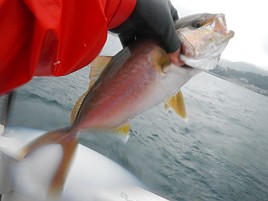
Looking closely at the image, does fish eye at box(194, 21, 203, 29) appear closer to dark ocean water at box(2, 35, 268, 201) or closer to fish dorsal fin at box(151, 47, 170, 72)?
fish dorsal fin at box(151, 47, 170, 72)

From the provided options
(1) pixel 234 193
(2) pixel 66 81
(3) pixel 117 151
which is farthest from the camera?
(2) pixel 66 81

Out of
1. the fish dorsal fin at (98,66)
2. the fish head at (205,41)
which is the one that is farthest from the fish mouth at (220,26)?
the fish dorsal fin at (98,66)

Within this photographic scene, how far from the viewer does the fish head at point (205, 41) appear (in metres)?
1.30

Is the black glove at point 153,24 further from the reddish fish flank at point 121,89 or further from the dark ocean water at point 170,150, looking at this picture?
the dark ocean water at point 170,150

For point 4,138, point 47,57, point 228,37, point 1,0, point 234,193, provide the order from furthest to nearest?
point 234,193 → point 4,138 → point 228,37 → point 47,57 → point 1,0

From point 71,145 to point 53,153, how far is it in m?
0.85

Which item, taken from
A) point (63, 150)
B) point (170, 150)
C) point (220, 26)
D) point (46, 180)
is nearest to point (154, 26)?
point (220, 26)

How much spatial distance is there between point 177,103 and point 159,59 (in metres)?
0.27

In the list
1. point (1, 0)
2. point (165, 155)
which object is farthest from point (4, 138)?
point (165, 155)

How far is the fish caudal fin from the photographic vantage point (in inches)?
57.2

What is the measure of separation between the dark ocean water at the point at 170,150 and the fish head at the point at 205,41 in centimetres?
427

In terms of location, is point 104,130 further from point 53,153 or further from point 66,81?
point 66,81

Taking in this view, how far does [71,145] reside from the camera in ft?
4.88

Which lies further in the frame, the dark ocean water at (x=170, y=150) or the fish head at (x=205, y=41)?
the dark ocean water at (x=170, y=150)
